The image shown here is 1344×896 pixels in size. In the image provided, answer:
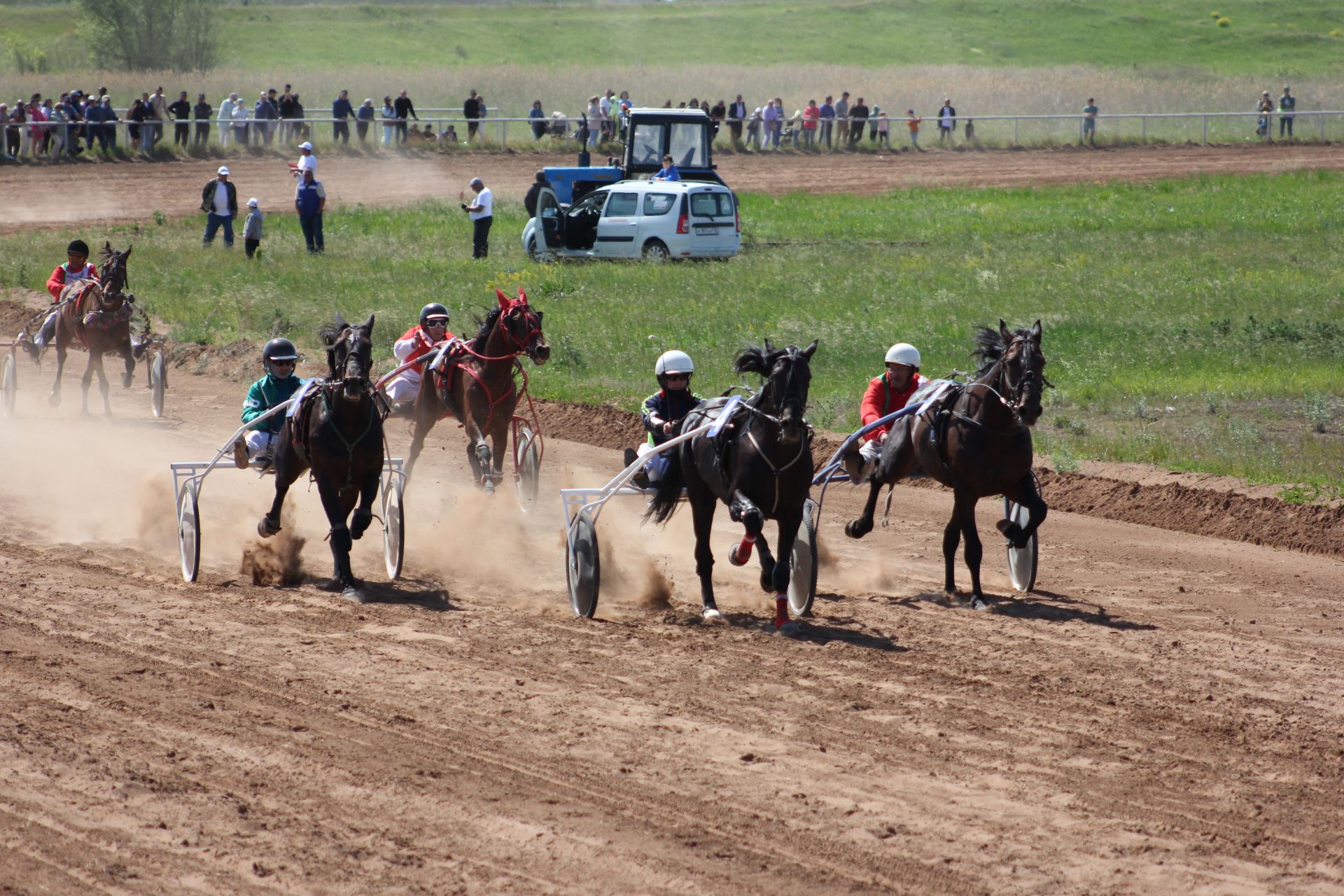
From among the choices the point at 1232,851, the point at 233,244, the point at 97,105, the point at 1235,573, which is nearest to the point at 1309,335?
the point at 1235,573

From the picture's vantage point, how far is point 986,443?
10.0 metres

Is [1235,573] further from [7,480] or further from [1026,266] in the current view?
[1026,266]

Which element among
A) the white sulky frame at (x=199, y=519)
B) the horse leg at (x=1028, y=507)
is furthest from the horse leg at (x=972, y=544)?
the white sulky frame at (x=199, y=519)

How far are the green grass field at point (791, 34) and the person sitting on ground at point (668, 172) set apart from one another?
4434cm

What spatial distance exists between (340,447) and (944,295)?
14.9 m

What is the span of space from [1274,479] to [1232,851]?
8275 mm

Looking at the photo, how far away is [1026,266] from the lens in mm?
27234

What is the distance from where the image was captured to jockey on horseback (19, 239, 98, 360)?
1872 cm

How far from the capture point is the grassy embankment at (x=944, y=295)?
16.5 m

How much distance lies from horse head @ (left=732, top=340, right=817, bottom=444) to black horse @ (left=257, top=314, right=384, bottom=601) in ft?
9.17

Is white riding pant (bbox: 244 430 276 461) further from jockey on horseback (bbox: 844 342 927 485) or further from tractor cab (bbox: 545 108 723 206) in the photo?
tractor cab (bbox: 545 108 723 206)

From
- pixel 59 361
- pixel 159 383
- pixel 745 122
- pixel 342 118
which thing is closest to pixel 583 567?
pixel 159 383

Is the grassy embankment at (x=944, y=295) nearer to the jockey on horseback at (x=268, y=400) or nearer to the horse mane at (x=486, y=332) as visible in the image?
the horse mane at (x=486, y=332)

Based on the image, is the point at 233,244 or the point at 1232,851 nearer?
the point at 1232,851
